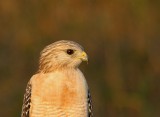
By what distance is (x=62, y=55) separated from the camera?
8.80 m

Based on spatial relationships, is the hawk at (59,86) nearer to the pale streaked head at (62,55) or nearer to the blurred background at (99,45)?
the pale streaked head at (62,55)

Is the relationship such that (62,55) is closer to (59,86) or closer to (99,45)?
(59,86)

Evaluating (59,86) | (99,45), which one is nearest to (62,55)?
(59,86)

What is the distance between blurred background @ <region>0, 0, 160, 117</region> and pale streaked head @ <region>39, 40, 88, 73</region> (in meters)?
4.37

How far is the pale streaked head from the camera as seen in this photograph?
8750mm

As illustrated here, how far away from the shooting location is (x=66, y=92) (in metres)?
8.75

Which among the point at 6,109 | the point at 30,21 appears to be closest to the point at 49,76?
the point at 6,109

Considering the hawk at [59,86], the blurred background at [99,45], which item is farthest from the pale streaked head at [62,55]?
the blurred background at [99,45]

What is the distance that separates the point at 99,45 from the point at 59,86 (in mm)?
7046

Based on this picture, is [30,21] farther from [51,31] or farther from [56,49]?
[56,49]

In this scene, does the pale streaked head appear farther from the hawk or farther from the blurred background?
the blurred background

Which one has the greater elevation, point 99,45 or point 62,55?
point 62,55

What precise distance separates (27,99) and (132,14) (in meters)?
8.21

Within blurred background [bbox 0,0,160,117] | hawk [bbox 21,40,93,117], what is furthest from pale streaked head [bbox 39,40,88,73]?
blurred background [bbox 0,0,160,117]
